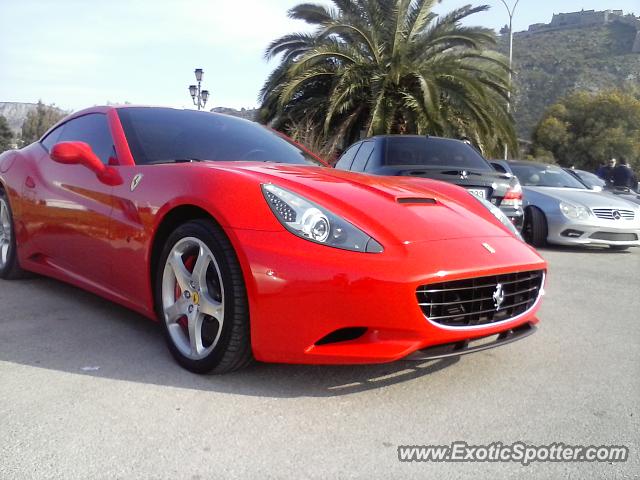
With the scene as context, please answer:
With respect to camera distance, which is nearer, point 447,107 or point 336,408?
point 336,408

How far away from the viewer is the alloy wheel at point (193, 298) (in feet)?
8.84

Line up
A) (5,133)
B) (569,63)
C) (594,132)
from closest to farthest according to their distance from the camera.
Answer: (594,132), (5,133), (569,63)

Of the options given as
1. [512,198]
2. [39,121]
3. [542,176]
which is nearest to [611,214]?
[542,176]

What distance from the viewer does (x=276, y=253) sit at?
244cm

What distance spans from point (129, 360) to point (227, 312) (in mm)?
728

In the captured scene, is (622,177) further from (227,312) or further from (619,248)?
(227,312)

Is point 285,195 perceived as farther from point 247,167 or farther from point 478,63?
point 478,63

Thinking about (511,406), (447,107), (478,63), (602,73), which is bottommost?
(511,406)

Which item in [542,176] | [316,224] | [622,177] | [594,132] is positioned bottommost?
Answer: [622,177]

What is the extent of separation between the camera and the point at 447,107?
1688 cm

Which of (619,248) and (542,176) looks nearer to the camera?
(619,248)

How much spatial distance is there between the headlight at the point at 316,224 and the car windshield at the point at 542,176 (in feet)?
23.5

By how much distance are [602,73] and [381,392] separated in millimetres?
67000

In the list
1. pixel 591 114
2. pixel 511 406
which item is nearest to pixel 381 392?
pixel 511 406
